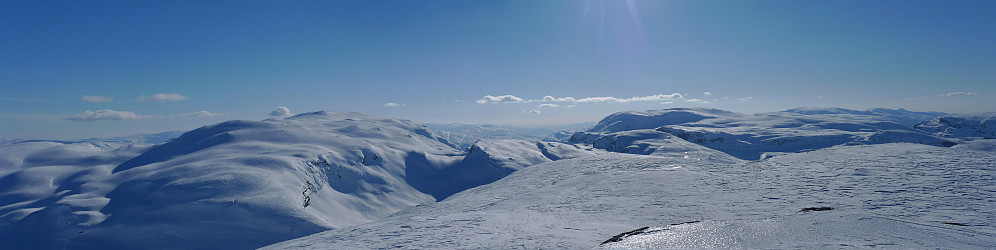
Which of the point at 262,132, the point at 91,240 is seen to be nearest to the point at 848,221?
the point at 91,240

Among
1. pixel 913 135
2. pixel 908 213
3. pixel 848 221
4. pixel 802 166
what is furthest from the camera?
pixel 913 135

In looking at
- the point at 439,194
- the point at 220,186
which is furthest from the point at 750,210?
the point at 439,194

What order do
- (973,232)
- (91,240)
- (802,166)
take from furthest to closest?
(91,240), (802,166), (973,232)

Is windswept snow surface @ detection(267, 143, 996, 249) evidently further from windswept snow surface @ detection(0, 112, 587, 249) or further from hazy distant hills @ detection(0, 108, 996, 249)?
windswept snow surface @ detection(0, 112, 587, 249)

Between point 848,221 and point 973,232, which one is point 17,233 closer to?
point 848,221

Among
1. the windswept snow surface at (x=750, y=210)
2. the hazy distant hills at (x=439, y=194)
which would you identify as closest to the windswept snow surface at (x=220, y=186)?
the hazy distant hills at (x=439, y=194)

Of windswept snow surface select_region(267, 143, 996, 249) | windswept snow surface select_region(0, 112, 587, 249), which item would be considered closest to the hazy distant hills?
windswept snow surface select_region(267, 143, 996, 249)
